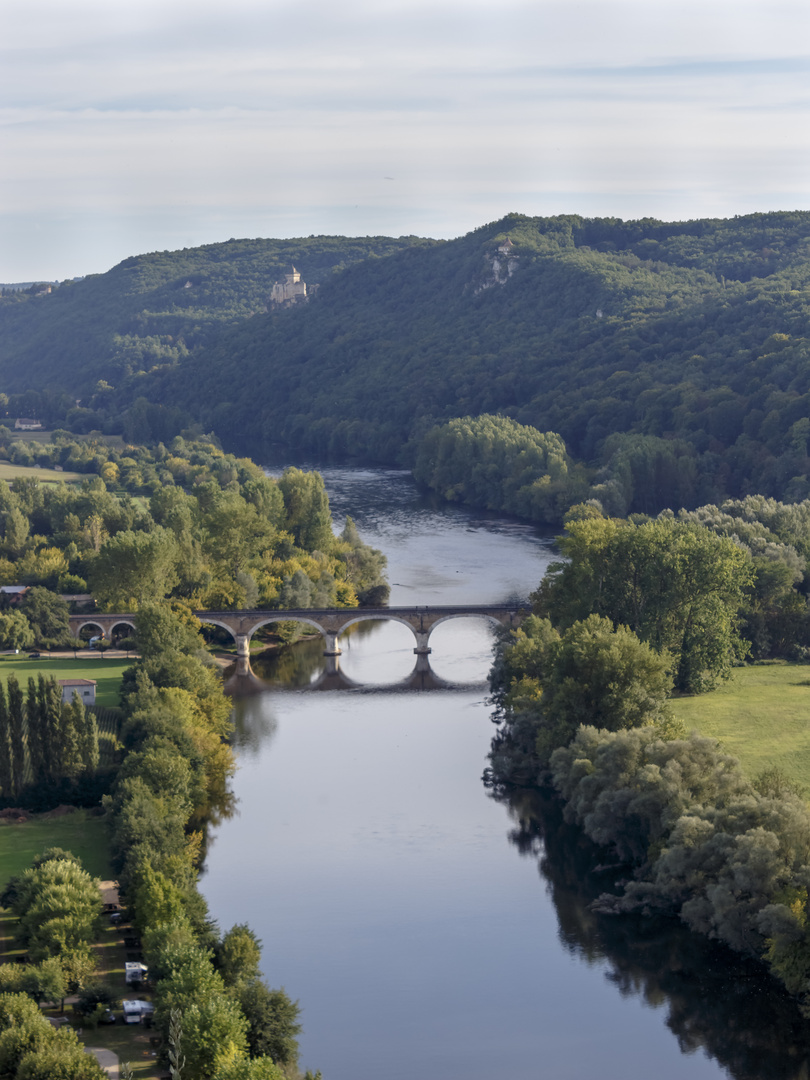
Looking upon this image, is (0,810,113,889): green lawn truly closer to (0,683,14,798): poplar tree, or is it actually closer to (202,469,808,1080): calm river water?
(0,683,14,798): poplar tree

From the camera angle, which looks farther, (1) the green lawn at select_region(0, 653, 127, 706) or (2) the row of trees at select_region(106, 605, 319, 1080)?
(1) the green lawn at select_region(0, 653, 127, 706)

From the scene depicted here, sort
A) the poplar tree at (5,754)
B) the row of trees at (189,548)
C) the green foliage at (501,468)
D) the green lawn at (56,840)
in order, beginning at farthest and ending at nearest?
1. the green foliage at (501,468)
2. the row of trees at (189,548)
3. the poplar tree at (5,754)
4. the green lawn at (56,840)

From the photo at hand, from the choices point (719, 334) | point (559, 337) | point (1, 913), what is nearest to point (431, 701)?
point (1, 913)

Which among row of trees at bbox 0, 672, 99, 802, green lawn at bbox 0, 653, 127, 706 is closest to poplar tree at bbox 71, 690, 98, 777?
row of trees at bbox 0, 672, 99, 802

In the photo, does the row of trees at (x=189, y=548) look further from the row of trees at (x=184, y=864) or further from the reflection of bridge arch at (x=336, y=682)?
the row of trees at (x=184, y=864)

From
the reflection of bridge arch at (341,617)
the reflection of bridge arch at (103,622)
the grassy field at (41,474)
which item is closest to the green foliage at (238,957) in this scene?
the reflection of bridge arch at (341,617)
